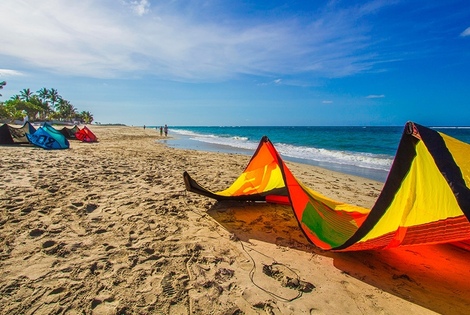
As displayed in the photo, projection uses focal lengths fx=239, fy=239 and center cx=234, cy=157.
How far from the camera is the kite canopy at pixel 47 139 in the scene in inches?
488

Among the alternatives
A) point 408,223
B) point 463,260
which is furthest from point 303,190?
point 463,260

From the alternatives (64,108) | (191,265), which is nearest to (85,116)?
(64,108)

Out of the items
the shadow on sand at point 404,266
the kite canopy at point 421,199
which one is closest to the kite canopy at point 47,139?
the shadow on sand at point 404,266

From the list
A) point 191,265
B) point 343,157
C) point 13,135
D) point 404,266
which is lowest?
point 191,265

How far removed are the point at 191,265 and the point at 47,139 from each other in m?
13.6

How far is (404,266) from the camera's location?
293cm

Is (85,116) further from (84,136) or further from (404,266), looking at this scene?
(404,266)

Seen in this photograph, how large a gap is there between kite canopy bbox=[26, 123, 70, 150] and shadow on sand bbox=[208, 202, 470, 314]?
1244 centimetres

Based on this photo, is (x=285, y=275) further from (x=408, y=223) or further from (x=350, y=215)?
(x=350, y=215)

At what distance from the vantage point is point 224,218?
423cm

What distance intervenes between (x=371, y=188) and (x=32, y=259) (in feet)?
26.0

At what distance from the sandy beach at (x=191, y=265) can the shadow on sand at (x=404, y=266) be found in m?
0.01

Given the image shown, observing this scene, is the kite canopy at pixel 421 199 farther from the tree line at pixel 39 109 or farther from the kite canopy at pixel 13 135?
the tree line at pixel 39 109

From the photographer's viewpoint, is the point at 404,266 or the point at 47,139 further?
the point at 47,139
